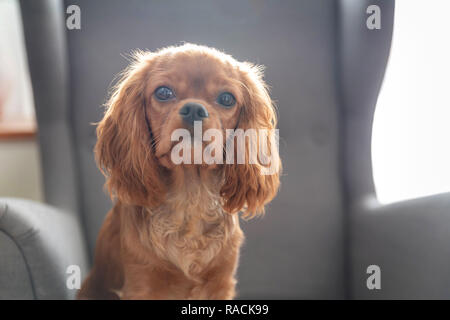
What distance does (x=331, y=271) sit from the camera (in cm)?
100

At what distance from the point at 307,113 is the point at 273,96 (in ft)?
0.41

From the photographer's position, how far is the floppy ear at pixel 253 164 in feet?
2.76

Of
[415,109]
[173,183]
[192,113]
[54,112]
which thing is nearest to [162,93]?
[192,113]

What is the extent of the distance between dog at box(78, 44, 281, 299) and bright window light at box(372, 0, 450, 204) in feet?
1.00

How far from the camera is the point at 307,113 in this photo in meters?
1.01

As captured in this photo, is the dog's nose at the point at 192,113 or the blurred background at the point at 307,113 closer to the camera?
the dog's nose at the point at 192,113

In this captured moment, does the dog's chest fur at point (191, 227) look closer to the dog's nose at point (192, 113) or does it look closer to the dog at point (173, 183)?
the dog at point (173, 183)

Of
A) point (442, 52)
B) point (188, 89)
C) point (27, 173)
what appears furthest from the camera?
point (27, 173)

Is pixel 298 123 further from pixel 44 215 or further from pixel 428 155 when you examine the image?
pixel 44 215

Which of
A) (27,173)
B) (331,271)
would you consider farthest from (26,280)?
(331,271)

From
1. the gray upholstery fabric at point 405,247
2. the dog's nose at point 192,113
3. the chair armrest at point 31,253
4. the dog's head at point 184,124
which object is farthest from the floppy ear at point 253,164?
the chair armrest at point 31,253

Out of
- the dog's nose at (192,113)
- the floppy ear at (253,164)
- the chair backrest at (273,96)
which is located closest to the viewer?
the dog's nose at (192,113)

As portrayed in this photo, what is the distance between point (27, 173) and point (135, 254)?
502mm

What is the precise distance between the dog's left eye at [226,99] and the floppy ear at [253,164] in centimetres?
4
